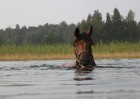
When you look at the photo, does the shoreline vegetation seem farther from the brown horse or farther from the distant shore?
the brown horse

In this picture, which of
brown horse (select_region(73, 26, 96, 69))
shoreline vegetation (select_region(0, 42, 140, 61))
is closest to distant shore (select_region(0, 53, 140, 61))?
shoreline vegetation (select_region(0, 42, 140, 61))

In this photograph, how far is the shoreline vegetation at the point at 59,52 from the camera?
32750mm

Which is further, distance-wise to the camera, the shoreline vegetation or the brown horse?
the shoreline vegetation

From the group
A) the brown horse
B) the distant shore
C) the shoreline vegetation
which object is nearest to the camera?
the brown horse

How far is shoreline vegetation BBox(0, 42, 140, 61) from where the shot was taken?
32750 mm

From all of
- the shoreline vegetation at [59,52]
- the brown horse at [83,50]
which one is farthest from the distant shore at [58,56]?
the brown horse at [83,50]

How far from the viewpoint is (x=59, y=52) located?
111 ft

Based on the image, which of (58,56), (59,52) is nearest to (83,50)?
(58,56)

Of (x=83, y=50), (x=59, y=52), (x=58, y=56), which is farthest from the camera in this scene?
(x=59, y=52)

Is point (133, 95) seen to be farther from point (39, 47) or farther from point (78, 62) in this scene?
point (39, 47)

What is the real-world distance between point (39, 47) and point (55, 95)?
29764 mm

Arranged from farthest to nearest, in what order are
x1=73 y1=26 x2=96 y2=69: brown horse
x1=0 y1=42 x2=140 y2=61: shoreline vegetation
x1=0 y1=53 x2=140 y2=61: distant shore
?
x1=0 y1=42 x2=140 y2=61: shoreline vegetation, x1=0 y1=53 x2=140 y2=61: distant shore, x1=73 y1=26 x2=96 y2=69: brown horse

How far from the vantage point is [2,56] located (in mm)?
35250

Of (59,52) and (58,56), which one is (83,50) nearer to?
(58,56)
